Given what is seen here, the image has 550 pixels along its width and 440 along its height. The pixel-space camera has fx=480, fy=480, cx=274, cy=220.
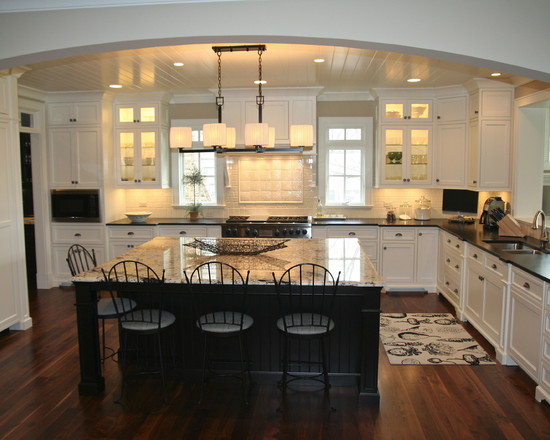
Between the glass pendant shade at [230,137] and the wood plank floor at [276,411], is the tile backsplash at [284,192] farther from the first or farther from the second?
the wood plank floor at [276,411]

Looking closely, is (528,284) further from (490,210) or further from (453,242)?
(490,210)

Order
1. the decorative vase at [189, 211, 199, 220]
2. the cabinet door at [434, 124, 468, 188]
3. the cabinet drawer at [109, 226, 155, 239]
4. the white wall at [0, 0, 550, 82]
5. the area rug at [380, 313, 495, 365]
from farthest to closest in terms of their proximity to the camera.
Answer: the decorative vase at [189, 211, 199, 220] → the cabinet drawer at [109, 226, 155, 239] → the cabinet door at [434, 124, 468, 188] → the area rug at [380, 313, 495, 365] → the white wall at [0, 0, 550, 82]

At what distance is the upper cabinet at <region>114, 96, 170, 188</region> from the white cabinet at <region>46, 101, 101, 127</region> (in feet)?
1.03

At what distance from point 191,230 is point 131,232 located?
86 cm

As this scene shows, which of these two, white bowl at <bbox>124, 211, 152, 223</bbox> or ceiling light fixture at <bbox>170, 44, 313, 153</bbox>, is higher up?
ceiling light fixture at <bbox>170, 44, 313, 153</bbox>

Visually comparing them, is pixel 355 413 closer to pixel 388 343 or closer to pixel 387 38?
pixel 388 343

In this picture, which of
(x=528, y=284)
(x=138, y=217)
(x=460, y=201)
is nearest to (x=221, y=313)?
(x=528, y=284)

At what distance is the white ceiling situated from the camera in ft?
15.1

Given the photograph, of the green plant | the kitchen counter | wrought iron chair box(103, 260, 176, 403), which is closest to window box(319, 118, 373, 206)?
the kitchen counter

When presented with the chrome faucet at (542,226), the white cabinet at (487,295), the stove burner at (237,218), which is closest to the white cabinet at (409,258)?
the white cabinet at (487,295)

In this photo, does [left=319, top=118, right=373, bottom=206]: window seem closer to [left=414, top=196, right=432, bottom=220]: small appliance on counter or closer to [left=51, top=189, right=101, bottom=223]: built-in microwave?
[left=414, top=196, right=432, bottom=220]: small appliance on counter

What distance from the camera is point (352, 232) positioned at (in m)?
6.39

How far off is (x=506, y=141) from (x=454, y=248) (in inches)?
57.8

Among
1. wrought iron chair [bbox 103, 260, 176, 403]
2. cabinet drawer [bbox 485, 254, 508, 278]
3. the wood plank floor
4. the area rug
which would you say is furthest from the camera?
the area rug
